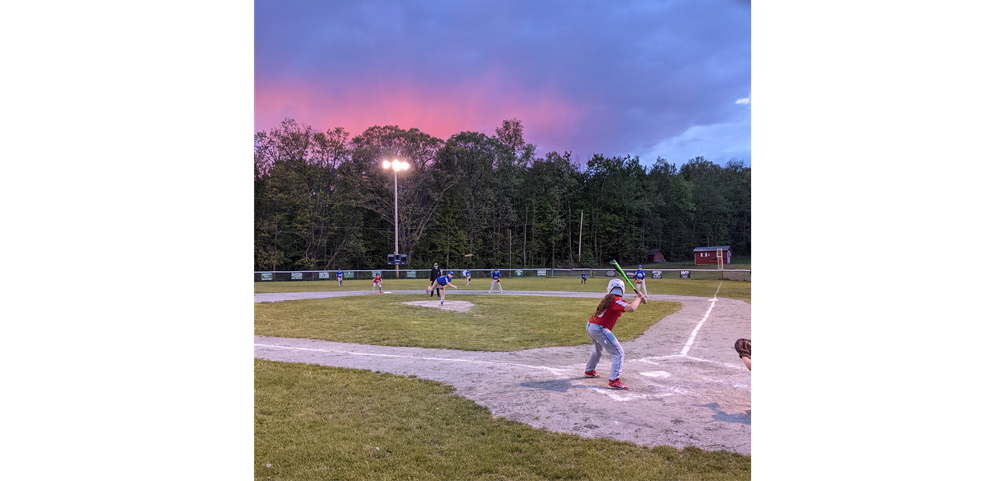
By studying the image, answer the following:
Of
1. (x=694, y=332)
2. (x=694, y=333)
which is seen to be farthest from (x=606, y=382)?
(x=694, y=332)

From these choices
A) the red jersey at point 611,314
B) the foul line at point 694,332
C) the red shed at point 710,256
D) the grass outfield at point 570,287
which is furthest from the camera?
the red shed at point 710,256

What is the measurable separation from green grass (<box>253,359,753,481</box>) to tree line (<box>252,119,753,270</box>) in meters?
43.8

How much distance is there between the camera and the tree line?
51938 mm

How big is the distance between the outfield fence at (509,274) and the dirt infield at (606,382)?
24882 millimetres

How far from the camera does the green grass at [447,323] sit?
12.7 metres

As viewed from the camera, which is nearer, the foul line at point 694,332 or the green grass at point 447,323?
the foul line at point 694,332

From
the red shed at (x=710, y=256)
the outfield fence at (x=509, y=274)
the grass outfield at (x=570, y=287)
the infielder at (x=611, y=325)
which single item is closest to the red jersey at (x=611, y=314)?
the infielder at (x=611, y=325)

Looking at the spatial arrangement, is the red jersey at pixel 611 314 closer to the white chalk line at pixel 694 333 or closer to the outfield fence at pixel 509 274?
the white chalk line at pixel 694 333

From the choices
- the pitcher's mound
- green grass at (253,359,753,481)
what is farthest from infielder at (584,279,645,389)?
the pitcher's mound

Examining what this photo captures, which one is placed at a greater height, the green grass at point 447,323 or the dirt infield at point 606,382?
the dirt infield at point 606,382
